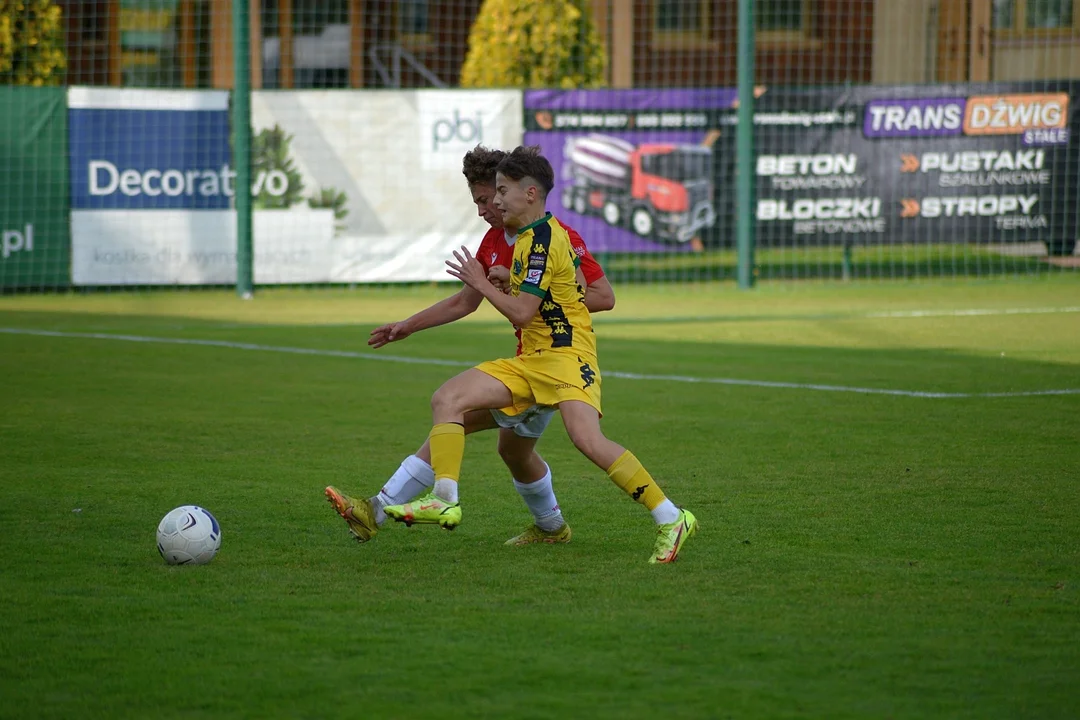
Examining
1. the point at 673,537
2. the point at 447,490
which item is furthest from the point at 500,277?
the point at 673,537

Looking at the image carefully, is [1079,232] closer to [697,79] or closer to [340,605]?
[697,79]

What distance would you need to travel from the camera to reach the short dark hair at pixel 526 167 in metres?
5.41

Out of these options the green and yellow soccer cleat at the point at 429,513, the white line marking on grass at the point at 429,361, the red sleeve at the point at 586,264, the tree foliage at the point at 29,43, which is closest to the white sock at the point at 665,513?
the green and yellow soccer cleat at the point at 429,513

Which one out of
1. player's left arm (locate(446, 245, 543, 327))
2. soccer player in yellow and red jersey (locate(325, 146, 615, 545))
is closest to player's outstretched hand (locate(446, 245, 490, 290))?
player's left arm (locate(446, 245, 543, 327))

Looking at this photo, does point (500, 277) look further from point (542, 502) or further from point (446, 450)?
point (542, 502)

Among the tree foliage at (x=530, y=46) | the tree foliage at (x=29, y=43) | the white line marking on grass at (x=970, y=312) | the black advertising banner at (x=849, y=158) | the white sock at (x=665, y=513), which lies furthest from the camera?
the tree foliage at (x=530, y=46)

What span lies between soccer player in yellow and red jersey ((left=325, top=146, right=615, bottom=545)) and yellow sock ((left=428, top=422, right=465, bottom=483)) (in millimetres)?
158

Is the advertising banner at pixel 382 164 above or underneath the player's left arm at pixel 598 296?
above

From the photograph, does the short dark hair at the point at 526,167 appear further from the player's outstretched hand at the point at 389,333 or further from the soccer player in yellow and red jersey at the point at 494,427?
the player's outstretched hand at the point at 389,333

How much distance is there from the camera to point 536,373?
5.50 meters

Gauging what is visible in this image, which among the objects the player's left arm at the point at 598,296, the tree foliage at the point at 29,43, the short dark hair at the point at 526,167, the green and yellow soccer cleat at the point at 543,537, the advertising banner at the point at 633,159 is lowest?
the green and yellow soccer cleat at the point at 543,537

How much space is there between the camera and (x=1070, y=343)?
43.1ft

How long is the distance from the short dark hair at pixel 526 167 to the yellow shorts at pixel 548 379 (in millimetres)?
675

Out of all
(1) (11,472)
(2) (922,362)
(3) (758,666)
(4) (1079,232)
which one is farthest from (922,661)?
(4) (1079,232)
